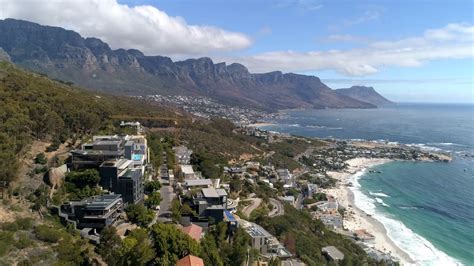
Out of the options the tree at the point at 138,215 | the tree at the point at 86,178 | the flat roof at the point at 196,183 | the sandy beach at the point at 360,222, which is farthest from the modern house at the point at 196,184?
the sandy beach at the point at 360,222

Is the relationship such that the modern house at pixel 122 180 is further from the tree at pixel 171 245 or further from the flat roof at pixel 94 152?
the tree at pixel 171 245

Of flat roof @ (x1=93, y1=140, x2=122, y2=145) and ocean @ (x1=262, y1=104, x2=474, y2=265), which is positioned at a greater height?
flat roof @ (x1=93, y1=140, x2=122, y2=145)

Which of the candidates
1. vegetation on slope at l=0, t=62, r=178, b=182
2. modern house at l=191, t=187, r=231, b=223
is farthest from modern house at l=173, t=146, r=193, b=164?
modern house at l=191, t=187, r=231, b=223

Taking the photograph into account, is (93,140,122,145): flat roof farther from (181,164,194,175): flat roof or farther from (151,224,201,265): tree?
(151,224,201,265): tree

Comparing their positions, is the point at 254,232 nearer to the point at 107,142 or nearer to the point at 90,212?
the point at 90,212

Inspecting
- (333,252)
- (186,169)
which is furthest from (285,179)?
(333,252)

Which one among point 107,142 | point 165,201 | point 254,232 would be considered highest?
point 107,142

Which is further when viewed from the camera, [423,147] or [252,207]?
[423,147]
